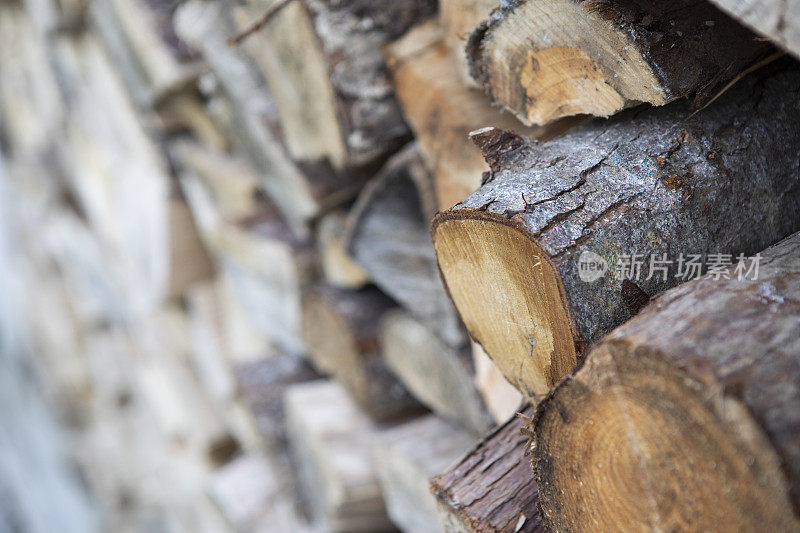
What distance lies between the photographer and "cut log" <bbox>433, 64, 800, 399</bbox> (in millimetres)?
662

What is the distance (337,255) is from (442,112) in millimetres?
581

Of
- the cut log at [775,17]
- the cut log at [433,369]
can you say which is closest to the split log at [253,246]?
the cut log at [433,369]

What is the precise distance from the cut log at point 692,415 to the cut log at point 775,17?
7.8 inches

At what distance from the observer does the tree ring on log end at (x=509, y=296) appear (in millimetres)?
665

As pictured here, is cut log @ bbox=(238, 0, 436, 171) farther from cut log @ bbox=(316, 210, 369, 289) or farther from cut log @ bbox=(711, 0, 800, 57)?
cut log @ bbox=(711, 0, 800, 57)

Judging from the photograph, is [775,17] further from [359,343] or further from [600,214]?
[359,343]

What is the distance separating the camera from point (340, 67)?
44.9 inches

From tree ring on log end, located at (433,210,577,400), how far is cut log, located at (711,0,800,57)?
0.25 metres

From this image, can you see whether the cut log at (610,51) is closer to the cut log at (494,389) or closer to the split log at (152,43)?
the cut log at (494,389)

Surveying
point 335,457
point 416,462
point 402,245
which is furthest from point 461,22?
point 335,457

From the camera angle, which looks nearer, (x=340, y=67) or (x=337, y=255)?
(x=340, y=67)

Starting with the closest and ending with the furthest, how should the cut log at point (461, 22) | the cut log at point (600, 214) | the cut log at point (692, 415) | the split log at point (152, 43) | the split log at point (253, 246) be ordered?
the cut log at point (692, 415)
the cut log at point (600, 214)
the cut log at point (461, 22)
the split log at point (253, 246)
the split log at point (152, 43)

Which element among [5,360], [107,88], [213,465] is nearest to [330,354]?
[213,465]

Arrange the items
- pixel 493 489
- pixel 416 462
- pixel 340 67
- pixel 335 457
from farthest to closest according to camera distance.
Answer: pixel 335 457 → pixel 416 462 → pixel 340 67 → pixel 493 489
